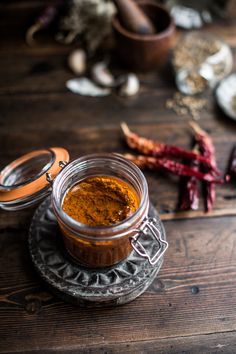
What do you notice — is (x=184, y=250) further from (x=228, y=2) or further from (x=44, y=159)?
(x=228, y=2)

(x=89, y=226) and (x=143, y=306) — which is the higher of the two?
(x=89, y=226)

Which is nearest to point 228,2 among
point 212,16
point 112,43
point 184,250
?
point 212,16

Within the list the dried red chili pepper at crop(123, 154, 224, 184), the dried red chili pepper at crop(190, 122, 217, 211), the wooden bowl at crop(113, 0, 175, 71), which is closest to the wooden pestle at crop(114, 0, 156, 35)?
the wooden bowl at crop(113, 0, 175, 71)

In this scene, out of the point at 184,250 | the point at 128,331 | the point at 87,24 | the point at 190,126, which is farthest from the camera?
the point at 87,24

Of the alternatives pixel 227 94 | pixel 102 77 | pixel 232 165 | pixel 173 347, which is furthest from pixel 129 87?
pixel 173 347

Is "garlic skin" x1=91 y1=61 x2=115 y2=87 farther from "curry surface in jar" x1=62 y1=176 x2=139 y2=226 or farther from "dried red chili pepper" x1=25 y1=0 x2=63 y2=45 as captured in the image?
"curry surface in jar" x1=62 y1=176 x2=139 y2=226

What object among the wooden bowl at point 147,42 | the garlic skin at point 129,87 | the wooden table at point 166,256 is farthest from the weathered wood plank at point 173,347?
the wooden bowl at point 147,42

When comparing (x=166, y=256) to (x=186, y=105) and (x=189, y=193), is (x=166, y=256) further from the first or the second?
(x=186, y=105)
